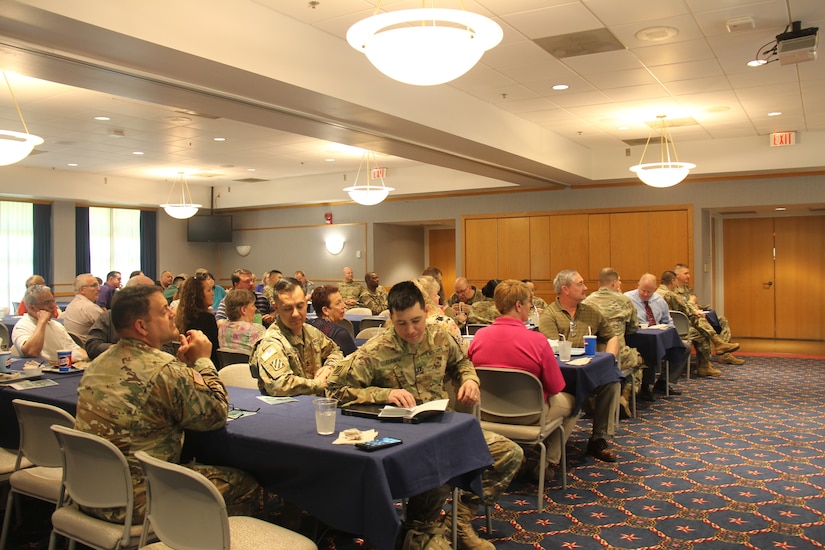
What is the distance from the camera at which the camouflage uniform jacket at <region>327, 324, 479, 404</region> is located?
3381mm

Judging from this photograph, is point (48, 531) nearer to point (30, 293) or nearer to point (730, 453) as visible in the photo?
point (30, 293)

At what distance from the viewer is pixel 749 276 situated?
1356 centimetres

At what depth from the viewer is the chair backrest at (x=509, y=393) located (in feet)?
13.6

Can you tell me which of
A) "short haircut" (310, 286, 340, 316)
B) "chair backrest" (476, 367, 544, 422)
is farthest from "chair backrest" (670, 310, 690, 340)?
"short haircut" (310, 286, 340, 316)

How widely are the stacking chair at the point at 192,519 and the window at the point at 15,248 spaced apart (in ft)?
42.0

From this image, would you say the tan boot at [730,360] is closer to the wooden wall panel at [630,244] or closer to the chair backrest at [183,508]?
the wooden wall panel at [630,244]

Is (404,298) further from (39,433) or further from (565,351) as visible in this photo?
(565,351)

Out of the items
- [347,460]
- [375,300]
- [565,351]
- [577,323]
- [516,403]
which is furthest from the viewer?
[375,300]

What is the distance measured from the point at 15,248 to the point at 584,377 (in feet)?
41.2

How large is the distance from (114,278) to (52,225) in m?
4.12

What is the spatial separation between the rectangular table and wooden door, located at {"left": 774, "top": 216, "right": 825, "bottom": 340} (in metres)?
12.3

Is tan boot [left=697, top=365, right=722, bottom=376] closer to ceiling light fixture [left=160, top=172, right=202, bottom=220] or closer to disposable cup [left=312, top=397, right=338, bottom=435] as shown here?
disposable cup [left=312, top=397, right=338, bottom=435]

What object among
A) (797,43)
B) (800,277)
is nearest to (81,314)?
(797,43)

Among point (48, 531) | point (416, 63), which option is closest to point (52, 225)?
point (48, 531)
